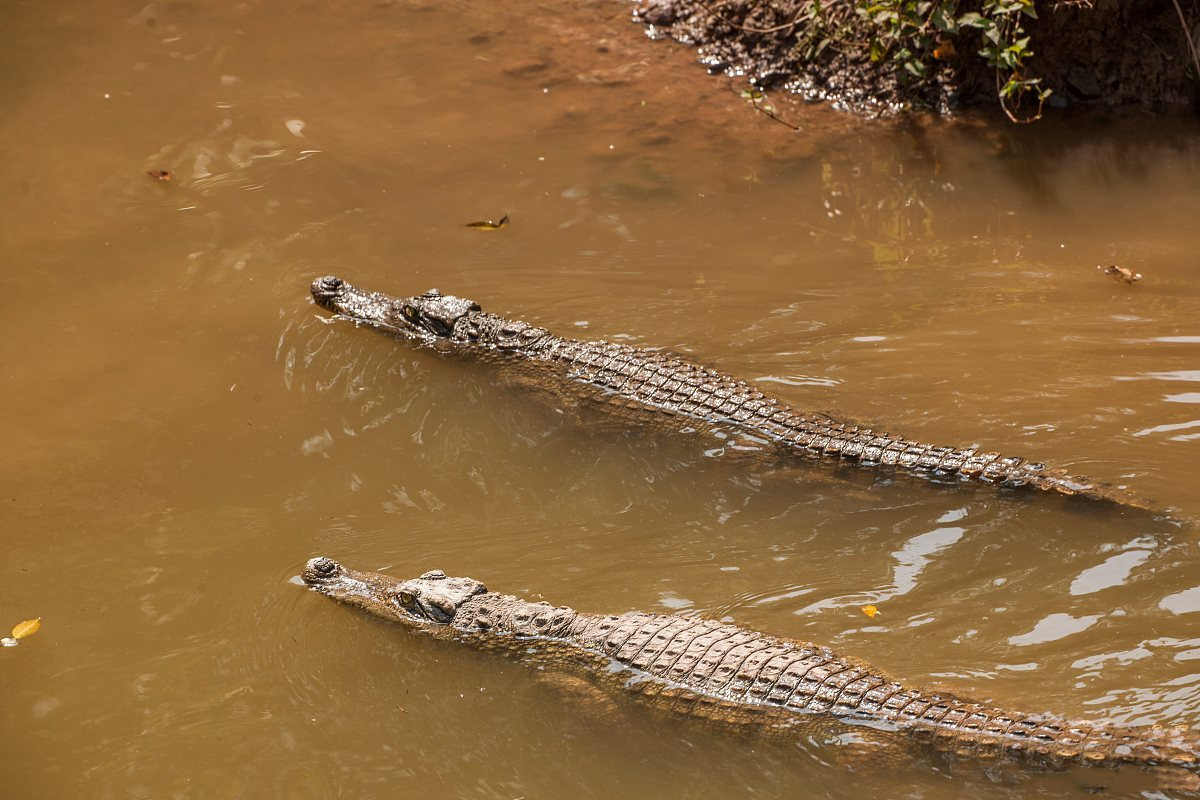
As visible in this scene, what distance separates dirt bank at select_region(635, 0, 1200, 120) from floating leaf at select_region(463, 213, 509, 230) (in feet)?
9.31

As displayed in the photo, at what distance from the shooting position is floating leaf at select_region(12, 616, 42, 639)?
14.8 feet

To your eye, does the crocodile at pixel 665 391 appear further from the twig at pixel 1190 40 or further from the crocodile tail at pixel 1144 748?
the twig at pixel 1190 40

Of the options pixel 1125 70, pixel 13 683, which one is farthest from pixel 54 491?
pixel 1125 70

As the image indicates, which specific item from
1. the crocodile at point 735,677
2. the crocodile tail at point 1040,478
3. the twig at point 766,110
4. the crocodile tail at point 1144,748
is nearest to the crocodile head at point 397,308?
the crocodile at point 735,677

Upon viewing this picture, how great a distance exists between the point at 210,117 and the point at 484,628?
221 inches

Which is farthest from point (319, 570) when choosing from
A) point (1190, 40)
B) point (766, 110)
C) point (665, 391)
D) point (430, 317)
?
point (1190, 40)

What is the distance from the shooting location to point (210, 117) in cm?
836

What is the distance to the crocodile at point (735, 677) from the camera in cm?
350

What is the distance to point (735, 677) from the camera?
397 centimetres

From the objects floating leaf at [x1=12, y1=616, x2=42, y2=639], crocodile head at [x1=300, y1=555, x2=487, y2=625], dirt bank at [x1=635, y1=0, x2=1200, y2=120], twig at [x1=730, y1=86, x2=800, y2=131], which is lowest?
floating leaf at [x1=12, y1=616, x2=42, y2=639]

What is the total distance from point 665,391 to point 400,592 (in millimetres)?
1828

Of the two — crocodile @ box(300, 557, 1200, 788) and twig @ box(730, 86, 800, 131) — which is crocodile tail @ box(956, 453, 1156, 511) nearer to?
crocodile @ box(300, 557, 1200, 788)

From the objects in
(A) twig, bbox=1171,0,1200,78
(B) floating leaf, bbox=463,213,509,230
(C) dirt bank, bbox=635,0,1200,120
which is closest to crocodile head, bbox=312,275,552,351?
(B) floating leaf, bbox=463,213,509,230

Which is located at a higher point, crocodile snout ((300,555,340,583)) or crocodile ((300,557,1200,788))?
crocodile ((300,557,1200,788))
